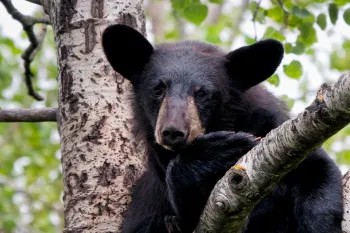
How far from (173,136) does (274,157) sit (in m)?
1.28

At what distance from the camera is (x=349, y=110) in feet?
10.8

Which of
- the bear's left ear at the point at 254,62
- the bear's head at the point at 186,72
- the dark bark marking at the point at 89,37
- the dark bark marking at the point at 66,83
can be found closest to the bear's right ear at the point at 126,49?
the bear's head at the point at 186,72

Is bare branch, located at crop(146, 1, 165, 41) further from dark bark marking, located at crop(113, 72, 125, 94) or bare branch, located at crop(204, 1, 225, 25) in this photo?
dark bark marking, located at crop(113, 72, 125, 94)

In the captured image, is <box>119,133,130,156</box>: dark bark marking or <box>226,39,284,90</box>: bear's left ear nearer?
<box>226,39,284,90</box>: bear's left ear

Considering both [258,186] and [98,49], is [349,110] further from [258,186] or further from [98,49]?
[98,49]

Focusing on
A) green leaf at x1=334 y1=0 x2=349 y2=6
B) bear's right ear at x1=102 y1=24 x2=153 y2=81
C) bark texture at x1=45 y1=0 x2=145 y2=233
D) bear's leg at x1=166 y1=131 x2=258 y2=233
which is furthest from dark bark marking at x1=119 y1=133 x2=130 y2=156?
green leaf at x1=334 y1=0 x2=349 y2=6

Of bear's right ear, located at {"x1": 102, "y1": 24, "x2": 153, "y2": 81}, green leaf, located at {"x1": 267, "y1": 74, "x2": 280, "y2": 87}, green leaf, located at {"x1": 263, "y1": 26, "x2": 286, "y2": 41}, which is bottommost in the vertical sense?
green leaf, located at {"x1": 267, "y1": 74, "x2": 280, "y2": 87}

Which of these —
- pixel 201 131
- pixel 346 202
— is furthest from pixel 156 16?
pixel 346 202

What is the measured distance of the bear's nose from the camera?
15.9 ft

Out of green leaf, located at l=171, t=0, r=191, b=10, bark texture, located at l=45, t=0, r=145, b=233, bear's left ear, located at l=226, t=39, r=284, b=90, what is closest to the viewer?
bear's left ear, located at l=226, t=39, r=284, b=90

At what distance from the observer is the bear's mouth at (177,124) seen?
4.88m

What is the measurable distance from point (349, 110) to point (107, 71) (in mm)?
3488

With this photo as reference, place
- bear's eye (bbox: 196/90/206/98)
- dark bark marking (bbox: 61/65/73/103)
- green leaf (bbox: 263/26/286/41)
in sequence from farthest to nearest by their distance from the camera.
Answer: green leaf (bbox: 263/26/286/41) → dark bark marking (bbox: 61/65/73/103) → bear's eye (bbox: 196/90/206/98)

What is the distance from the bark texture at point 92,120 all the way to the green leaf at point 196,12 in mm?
911
